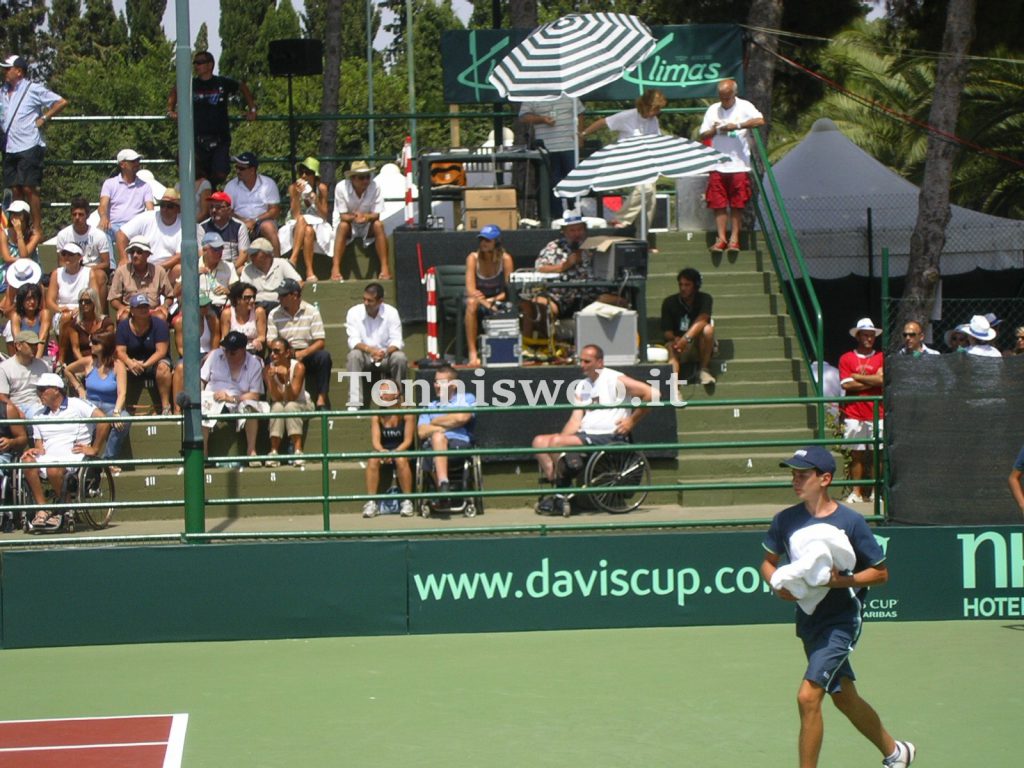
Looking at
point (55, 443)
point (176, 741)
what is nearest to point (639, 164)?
point (55, 443)

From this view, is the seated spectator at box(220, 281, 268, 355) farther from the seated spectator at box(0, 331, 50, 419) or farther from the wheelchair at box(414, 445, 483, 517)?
the wheelchair at box(414, 445, 483, 517)

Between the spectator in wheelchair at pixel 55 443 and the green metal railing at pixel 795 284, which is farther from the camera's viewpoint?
the green metal railing at pixel 795 284

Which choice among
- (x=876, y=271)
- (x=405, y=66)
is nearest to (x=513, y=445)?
(x=876, y=271)

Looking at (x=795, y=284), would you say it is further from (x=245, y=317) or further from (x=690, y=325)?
(x=245, y=317)

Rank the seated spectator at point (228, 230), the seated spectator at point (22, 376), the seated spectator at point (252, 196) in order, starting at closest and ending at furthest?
the seated spectator at point (22, 376), the seated spectator at point (228, 230), the seated spectator at point (252, 196)

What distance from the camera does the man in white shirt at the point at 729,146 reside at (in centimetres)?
1596

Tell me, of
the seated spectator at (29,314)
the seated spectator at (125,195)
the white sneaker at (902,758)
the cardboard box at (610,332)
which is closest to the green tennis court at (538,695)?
the white sneaker at (902,758)

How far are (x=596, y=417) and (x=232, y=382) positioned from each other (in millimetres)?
3275

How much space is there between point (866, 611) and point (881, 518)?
736mm

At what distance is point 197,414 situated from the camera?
11.5 metres

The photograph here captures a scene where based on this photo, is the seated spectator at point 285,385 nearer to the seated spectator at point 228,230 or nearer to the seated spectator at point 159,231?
the seated spectator at point 228,230

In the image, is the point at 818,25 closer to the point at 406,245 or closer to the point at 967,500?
the point at 406,245

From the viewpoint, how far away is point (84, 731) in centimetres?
880

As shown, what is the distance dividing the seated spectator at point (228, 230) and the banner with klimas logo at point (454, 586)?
183 inches
